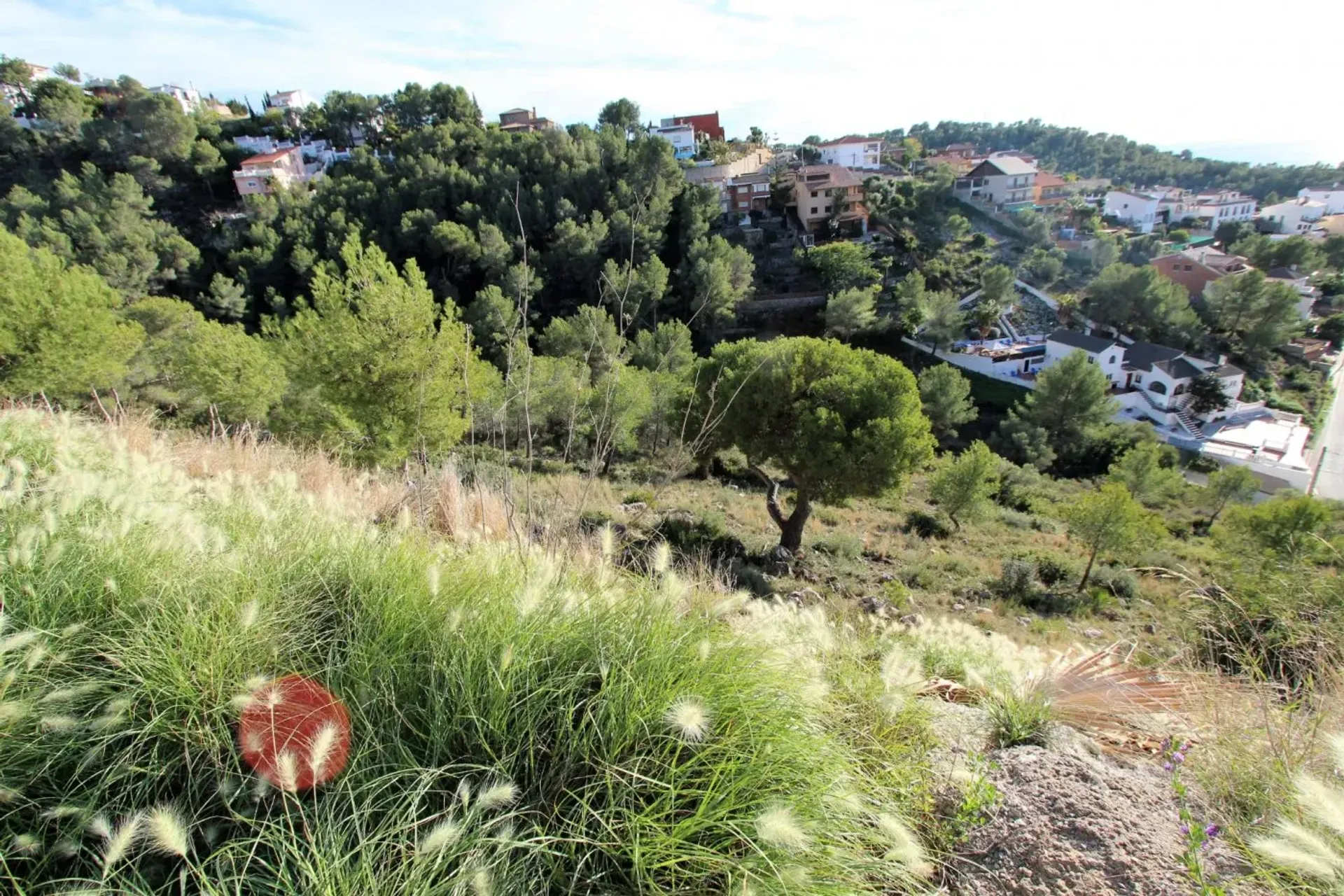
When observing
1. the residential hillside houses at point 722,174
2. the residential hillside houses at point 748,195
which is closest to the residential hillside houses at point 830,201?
the residential hillside houses at point 748,195

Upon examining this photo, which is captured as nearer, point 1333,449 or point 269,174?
point 1333,449

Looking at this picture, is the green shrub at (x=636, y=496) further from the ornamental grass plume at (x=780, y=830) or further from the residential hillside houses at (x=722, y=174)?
the residential hillside houses at (x=722, y=174)

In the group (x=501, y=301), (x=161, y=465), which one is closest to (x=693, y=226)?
(x=501, y=301)

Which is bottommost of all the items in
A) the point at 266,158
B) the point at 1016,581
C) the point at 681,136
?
the point at 1016,581

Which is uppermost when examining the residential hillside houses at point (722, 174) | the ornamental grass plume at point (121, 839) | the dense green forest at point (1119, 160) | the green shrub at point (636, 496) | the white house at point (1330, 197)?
the dense green forest at point (1119, 160)

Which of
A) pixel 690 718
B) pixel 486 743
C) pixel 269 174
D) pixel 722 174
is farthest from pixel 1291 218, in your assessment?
pixel 269 174

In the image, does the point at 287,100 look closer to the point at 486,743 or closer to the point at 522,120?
the point at 522,120

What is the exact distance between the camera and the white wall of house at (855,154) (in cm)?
6962

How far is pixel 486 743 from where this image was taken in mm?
1505

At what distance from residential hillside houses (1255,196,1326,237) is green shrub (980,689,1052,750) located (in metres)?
94.3

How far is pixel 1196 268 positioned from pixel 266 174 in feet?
236

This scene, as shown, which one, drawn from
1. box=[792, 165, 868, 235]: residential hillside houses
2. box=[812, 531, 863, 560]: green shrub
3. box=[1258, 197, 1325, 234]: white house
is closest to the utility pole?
box=[812, 531, 863, 560]: green shrub

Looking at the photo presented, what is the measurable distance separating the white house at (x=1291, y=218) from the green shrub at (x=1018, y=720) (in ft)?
313

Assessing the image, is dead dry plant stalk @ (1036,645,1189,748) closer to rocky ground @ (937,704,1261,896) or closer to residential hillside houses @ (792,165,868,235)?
rocky ground @ (937,704,1261,896)
